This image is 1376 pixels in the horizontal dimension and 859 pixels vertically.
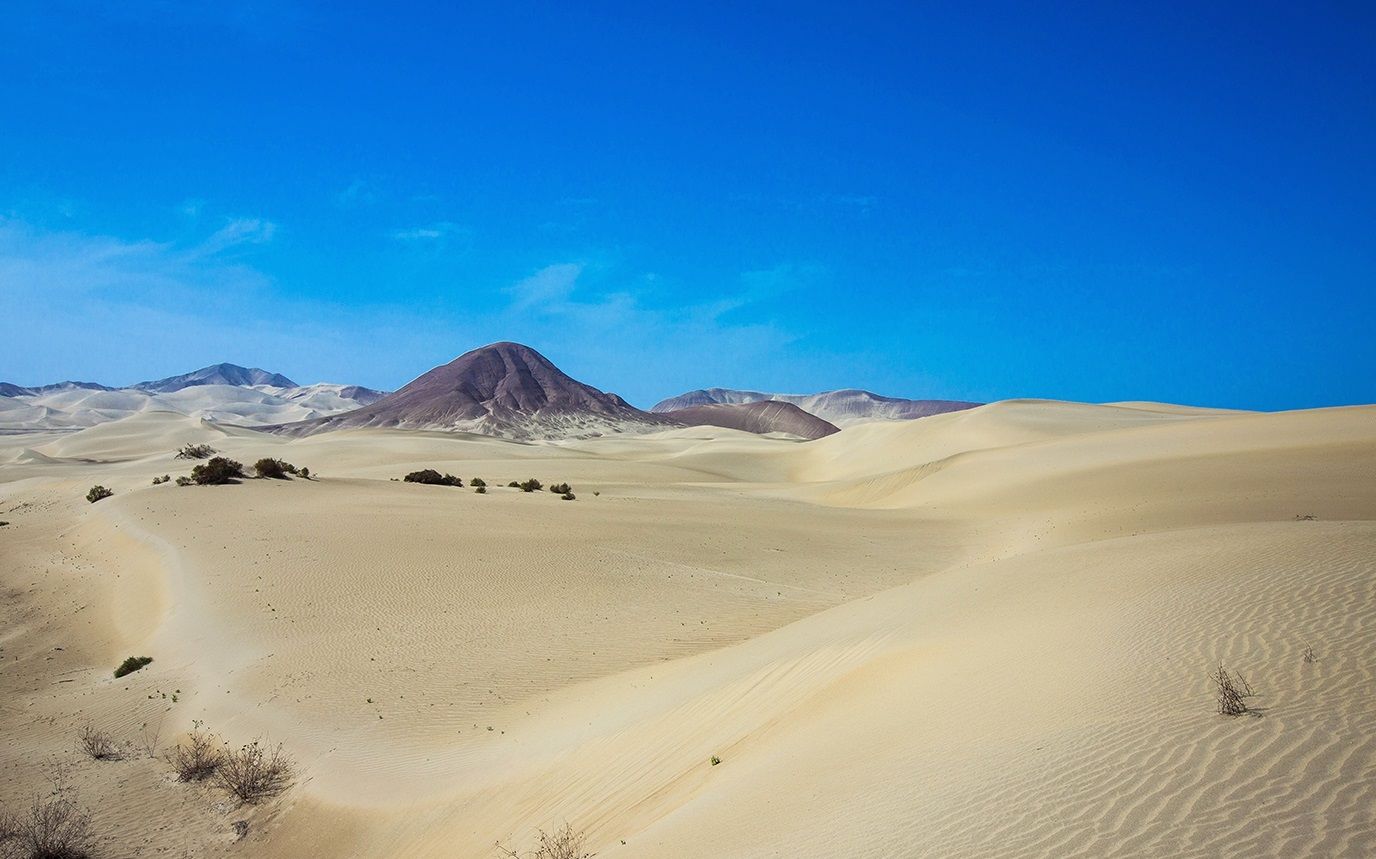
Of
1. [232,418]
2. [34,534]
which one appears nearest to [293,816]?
[34,534]

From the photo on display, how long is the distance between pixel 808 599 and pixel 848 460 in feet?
148

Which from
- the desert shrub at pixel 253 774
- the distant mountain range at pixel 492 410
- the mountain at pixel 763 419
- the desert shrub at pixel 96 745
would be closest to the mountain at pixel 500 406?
the distant mountain range at pixel 492 410

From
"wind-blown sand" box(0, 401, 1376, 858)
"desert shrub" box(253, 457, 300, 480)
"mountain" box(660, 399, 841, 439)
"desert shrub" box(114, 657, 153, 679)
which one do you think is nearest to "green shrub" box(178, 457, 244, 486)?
"desert shrub" box(253, 457, 300, 480)

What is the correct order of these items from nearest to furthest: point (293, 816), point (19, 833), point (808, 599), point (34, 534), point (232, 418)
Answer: point (19, 833) → point (293, 816) → point (808, 599) → point (34, 534) → point (232, 418)

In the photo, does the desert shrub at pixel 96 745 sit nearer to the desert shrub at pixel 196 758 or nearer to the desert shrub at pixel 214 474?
the desert shrub at pixel 196 758

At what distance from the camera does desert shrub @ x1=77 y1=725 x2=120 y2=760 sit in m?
9.22

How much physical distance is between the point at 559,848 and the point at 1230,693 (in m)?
4.68

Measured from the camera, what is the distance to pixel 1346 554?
8.52 m

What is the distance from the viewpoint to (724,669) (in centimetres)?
1002

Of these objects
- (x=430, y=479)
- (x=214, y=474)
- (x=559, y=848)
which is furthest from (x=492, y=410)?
(x=559, y=848)

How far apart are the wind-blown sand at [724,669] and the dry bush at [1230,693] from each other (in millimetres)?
85

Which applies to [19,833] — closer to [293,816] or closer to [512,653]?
[293,816]

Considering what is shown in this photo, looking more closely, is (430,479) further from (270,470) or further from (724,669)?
(724,669)

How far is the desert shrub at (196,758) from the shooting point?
8758mm
